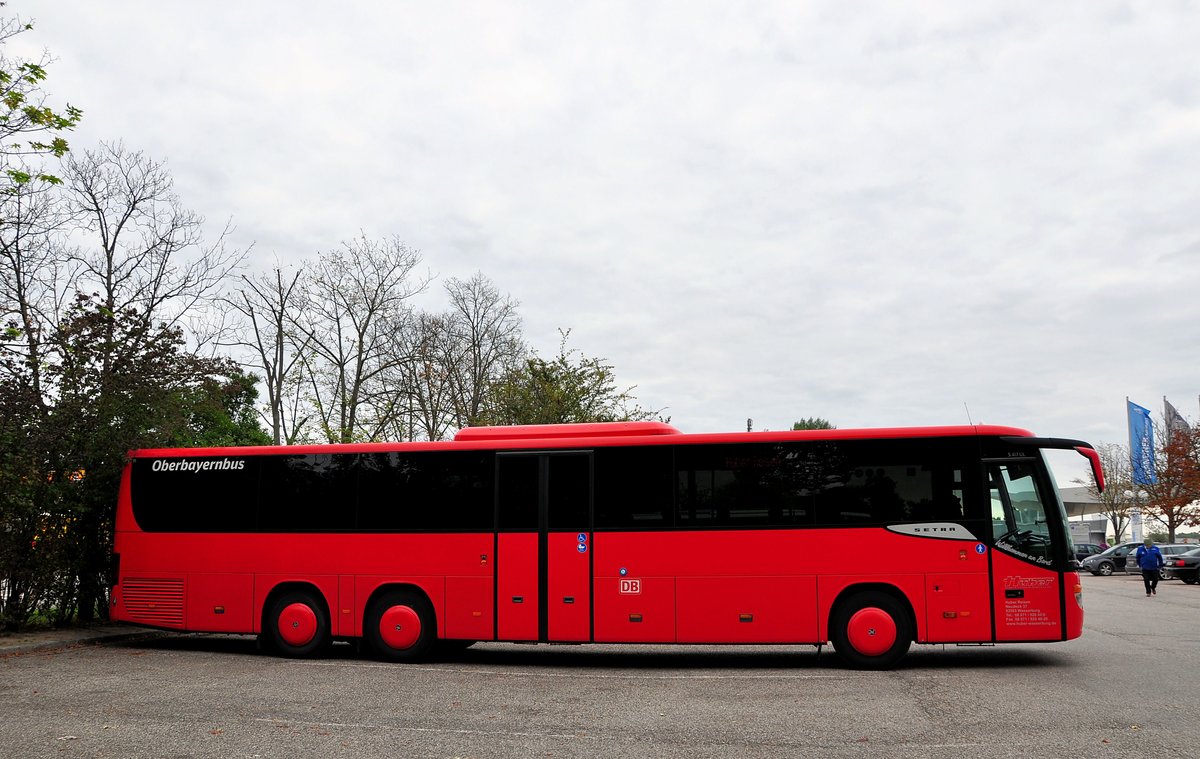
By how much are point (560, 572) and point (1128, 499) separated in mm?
63368

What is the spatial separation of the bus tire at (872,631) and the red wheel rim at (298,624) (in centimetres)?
710

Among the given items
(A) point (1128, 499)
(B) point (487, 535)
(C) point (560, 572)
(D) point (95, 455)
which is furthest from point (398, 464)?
(A) point (1128, 499)

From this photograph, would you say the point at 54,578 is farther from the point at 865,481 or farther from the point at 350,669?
the point at 865,481

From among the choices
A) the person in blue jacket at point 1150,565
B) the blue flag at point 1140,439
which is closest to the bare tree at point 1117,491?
the blue flag at point 1140,439

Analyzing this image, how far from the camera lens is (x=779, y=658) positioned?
526 inches

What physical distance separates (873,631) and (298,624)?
307 inches

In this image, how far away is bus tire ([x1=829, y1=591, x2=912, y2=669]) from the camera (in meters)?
12.0

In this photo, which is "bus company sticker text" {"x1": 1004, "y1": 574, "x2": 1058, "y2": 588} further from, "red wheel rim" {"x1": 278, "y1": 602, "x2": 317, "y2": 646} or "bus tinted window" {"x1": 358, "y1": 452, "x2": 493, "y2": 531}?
"red wheel rim" {"x1": 278, "y1": 602, "x2": 317, "y2": 646}

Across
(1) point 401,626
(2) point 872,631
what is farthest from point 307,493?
(2) point 872,631

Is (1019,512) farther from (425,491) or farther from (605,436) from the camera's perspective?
(425,491)

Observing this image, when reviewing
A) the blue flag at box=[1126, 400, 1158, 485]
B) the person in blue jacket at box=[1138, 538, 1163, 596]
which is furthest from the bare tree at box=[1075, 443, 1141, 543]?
the person in blue jacket at box=[1138, 538, 1163, 596]

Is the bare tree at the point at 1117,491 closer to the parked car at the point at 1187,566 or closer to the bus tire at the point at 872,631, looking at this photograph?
the parked car at the point at 1187,566

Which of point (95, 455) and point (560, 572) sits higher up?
point (95, 455)

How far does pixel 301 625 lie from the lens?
537 inches
